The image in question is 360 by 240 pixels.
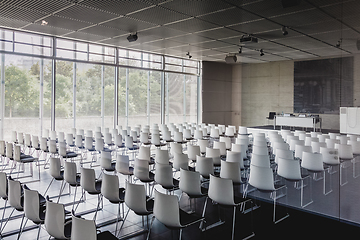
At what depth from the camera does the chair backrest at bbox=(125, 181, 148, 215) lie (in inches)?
163

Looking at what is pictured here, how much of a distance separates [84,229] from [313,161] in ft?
16.1

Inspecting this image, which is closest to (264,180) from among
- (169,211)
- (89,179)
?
(169,211)

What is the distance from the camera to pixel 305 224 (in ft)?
16.6

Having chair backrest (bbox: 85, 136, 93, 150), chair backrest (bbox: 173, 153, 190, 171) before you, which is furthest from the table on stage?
chair backrest (bbox: 85, 136, 93, 150)

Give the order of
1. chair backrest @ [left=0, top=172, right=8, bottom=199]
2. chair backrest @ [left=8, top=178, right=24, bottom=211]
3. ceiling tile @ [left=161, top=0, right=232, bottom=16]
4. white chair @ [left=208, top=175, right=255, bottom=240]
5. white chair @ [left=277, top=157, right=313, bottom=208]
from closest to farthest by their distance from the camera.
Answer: chair backrest @ [left=8, top=178, right=24, bottom=211]
white chair @ [left=208, top=175, right=255, bottom=240]
chair backrest @ [left=0, top=172, right=8, bottom=199]
white chair @ [left=277, top=157, right=313, bottom=208]
ceiling tile @ [left=161, top=0, right=232, bottom=16]

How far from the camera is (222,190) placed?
14.7ft

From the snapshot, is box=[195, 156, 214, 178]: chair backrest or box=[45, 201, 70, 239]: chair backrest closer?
box=[45, 201, 70, 239]: chair backrest

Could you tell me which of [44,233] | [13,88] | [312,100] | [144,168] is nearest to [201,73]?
[312,100]

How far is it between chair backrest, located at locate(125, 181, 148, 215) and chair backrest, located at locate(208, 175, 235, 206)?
109cm

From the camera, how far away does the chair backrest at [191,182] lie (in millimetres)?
4836

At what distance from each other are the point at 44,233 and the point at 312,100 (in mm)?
12707

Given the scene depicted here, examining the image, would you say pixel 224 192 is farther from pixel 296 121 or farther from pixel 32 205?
pixel 296 121

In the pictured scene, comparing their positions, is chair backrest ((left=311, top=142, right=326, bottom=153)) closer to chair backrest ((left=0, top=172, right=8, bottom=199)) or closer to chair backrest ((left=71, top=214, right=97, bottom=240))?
chair backrest ((left=71, top=214, right=97, bottom=240))

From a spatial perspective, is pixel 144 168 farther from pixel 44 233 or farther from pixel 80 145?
pixel 80 145
